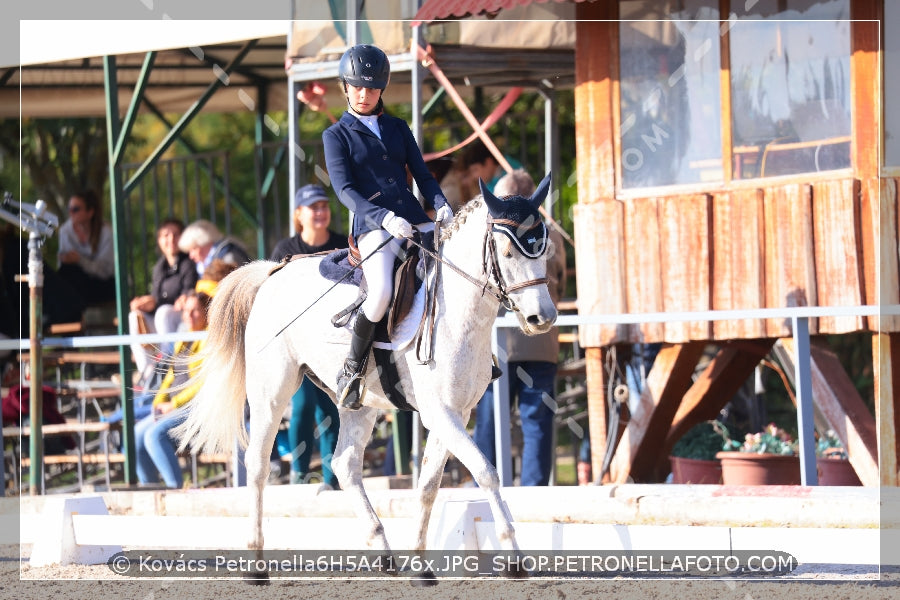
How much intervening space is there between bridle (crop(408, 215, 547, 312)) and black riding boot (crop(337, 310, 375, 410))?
0.60 metres

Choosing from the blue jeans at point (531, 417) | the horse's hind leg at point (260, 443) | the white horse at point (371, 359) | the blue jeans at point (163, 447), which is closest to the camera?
the white horse at point (371, 359)

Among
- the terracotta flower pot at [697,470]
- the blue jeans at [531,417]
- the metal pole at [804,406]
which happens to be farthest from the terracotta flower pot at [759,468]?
the metal pole at [804,406]

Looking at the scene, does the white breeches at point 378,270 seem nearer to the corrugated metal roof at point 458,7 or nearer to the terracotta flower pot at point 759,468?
the corrugated metal roof at point 458,7

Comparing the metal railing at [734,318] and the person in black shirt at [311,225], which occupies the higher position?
the person in black shirt at [311,225]

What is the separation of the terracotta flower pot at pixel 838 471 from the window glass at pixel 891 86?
7.05 ft

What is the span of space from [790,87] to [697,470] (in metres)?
2.89

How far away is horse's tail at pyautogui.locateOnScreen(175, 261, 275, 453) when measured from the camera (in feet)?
24.9

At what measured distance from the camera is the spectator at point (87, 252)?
1312 centimetres

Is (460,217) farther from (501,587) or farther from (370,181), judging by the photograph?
(501,587)

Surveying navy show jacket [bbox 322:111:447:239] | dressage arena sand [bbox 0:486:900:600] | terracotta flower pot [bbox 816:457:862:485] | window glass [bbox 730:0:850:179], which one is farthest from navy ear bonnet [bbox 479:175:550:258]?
terracotta flower pot [bbox 816:457:862:485]

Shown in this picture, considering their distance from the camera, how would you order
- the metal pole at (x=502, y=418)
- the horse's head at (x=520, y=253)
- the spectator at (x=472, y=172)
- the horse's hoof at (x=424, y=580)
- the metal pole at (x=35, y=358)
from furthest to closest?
the spectator at (x=472, y=172), the metal pole at (x=35, y=358), the metal pole at (x=502, y=418), the horse's hoof at (x=424, y=580), the horse's head at (x=520, y=253)

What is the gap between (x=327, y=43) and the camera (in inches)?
415

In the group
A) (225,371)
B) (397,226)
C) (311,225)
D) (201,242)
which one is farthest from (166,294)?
(397,226)

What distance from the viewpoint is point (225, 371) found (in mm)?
7594
